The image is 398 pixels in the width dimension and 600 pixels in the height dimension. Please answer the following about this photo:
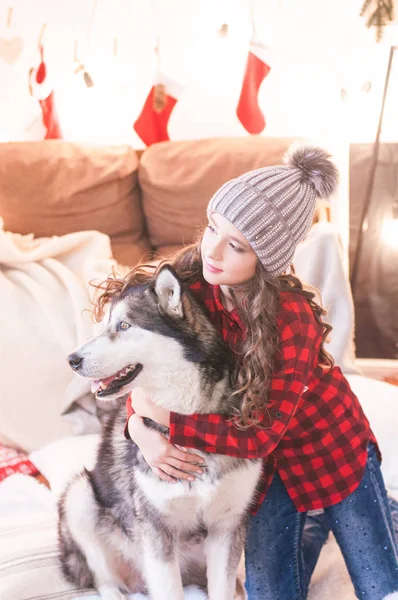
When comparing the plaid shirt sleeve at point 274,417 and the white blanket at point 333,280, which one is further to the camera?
the white blanket at point 333,280

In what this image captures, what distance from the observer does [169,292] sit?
1.08 metres

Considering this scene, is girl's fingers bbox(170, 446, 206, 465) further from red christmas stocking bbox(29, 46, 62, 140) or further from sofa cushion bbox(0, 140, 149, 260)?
red christmas stocking bbox(29, 46, 62, 140)

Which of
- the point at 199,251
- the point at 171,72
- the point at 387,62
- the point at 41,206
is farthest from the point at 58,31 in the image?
the point at 199,251

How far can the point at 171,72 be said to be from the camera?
106 inches

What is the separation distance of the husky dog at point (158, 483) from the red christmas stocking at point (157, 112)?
168 cm

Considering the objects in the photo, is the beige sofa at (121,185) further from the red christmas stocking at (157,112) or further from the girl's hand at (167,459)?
the girl's hand at (167,459)

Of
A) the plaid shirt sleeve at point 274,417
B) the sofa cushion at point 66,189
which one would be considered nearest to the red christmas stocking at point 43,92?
the sofa cushion at point 66,189

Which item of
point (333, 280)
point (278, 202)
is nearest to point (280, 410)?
point (278, 202)

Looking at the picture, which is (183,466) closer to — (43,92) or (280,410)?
(280,410)

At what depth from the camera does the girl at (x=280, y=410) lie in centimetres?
111

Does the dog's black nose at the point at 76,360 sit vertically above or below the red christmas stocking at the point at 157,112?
below

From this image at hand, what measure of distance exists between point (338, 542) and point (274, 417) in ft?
1.45

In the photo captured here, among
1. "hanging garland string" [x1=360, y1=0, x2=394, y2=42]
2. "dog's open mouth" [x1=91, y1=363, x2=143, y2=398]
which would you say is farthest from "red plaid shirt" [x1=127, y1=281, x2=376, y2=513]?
"hanging garland string" [x1=360, y1=0, x2=394, y2=42]

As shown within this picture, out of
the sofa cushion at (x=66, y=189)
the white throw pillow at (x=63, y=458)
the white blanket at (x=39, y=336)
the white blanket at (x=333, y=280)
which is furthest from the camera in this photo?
the sofa cushion at (x=66, y=189)
